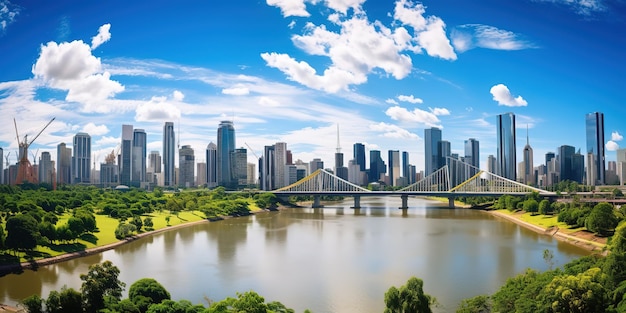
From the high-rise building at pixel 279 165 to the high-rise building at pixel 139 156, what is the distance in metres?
37.9

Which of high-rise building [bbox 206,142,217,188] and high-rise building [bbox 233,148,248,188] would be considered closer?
high-rise building [bbox 233,148,248,188]

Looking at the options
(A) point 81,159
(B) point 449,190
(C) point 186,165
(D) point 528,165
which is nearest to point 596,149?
(D) point 528,165

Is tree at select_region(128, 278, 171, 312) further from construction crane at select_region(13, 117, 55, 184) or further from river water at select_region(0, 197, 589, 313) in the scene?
construction crane at select_region(13, 117, 55, 184)

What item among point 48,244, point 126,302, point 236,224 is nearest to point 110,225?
point 48,244

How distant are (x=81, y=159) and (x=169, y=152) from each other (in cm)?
2301

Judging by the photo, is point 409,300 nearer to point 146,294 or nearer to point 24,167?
point 146,294

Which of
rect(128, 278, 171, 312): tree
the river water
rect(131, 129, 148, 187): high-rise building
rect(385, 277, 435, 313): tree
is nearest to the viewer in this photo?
Result: rect(385, 277, 435, 313): tree

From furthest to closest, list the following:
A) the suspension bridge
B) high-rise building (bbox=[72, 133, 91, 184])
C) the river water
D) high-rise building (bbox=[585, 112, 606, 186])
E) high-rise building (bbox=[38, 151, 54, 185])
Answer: high-rise building (bbox=[72, 133, 91, 184]) < high-rise building (bbox=[38, 151, 54, 185]) < high-rise building (bbox=[585, 112, 606, 186]) < the suspension bridge < the river water

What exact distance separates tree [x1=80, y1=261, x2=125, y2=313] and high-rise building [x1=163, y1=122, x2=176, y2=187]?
118m

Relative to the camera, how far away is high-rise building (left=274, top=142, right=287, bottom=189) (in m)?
108

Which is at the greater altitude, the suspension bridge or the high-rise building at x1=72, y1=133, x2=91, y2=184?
the high-rise building at x1=72, y1=133, x2=91, y2=184

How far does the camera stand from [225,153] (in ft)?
357

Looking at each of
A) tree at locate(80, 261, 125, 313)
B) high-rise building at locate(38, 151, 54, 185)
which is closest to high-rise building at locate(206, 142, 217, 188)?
high-rise building at locate(38, 151, 54, 185)

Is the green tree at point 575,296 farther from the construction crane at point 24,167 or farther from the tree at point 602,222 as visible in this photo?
the construction crane at point 24,167
